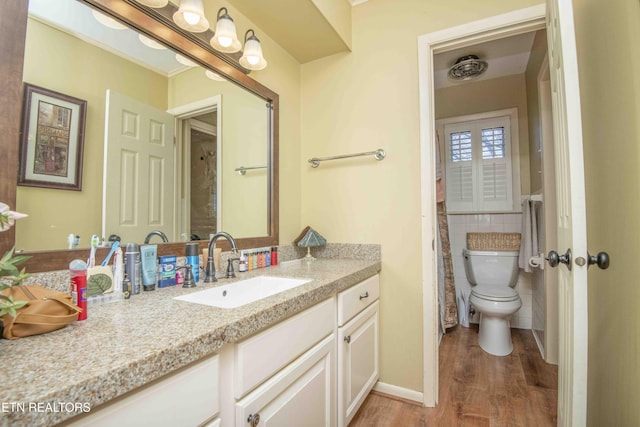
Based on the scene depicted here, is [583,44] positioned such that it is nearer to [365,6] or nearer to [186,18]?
[365,6]

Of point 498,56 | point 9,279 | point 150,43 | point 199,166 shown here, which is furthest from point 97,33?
point 498,56

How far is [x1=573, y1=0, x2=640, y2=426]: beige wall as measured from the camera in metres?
0.88

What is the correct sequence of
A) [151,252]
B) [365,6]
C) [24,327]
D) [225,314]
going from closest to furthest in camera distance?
[24,327], [225,314], [151,252], [365,6]

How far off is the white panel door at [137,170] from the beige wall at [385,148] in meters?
1.01

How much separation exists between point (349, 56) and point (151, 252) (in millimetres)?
1701

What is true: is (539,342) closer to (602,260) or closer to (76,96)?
(602,260)

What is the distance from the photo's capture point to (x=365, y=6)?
1950 millimetres

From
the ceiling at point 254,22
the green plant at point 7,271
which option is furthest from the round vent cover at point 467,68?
the green plant at point 7,271

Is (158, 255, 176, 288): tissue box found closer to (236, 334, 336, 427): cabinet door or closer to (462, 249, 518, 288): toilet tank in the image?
(236, 334, 336, 427): cabinet door

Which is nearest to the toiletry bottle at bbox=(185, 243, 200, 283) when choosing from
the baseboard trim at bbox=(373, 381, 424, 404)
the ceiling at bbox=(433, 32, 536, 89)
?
the baseboard trim at bbox=(373, 381, 424, 404)

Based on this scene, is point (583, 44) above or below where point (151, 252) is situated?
above

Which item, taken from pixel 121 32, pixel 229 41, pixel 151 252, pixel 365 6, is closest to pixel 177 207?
pixel 151 252

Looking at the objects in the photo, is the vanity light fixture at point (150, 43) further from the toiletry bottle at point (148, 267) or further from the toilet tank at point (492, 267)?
the toilet tank at point (492, 267)

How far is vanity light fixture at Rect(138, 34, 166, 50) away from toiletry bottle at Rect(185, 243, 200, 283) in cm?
82
